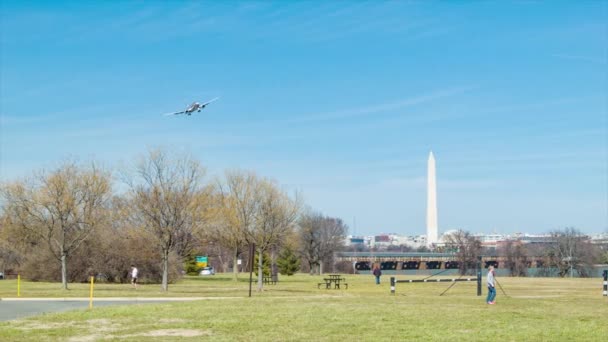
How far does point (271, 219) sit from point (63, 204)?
42.2 ft

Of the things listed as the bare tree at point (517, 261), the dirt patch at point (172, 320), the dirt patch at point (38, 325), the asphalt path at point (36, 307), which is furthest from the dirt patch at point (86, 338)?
the bare tree at point (517, 261)

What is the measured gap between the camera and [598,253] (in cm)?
10925

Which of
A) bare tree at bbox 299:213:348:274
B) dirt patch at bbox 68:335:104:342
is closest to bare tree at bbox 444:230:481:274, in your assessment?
bare tree at bbox 299:213:348:274

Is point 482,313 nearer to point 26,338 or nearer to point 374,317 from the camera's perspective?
point 374,317

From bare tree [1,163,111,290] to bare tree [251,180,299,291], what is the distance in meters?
10.5

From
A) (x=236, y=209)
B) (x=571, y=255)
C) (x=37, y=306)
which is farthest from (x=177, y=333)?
(x=571, y=255)

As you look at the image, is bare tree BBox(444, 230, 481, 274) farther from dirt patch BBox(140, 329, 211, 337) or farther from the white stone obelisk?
dirt patch BBox(140, 329, 211, 337)

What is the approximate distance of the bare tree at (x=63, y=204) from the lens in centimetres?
4722

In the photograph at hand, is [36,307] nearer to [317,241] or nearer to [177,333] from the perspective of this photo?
[177,333]

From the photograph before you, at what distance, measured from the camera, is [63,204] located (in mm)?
47062

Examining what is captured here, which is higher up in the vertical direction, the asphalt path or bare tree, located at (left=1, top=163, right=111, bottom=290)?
bare tree, located at (left=1, top=163, right=111, bottom=290)

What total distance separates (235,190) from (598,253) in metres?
65.1

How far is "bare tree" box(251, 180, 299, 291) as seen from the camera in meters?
49.3

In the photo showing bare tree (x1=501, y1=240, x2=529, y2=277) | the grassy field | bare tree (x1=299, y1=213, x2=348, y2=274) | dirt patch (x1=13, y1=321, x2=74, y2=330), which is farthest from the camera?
bare tree (x1=299, y1=213, x2=348, y2=274)
